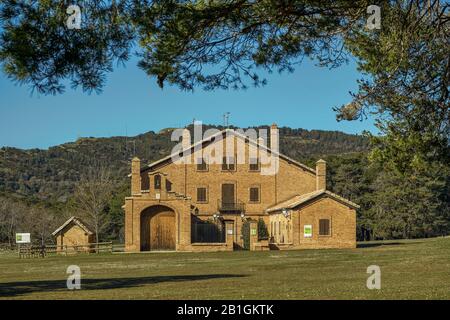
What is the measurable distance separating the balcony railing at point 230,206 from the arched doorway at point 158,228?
5612 millimetres

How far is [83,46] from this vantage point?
13.0 metres

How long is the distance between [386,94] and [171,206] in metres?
30.5

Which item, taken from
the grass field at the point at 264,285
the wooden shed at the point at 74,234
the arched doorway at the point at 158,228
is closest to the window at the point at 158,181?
Result: the arched doorway at the point at 158,228

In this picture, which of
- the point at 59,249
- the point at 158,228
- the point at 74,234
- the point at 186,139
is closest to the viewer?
the point at 158,228

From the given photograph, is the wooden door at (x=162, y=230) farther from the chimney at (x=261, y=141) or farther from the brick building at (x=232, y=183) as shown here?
the chimney at (x=261, y=141)

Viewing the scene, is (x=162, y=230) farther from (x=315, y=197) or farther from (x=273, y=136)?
(x=273, y=136)

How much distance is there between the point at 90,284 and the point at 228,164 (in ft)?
116

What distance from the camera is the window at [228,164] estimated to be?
54.8 metres

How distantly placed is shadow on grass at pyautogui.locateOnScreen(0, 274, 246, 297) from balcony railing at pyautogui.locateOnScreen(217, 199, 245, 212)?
3119cm

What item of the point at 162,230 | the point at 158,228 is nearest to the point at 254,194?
the point at 162,230

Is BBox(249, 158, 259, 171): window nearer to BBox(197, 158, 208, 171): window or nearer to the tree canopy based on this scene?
BBox(197, 158, 208, 171): window

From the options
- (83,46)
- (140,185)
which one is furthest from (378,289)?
(140,185)

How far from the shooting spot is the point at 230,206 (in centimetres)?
5466
